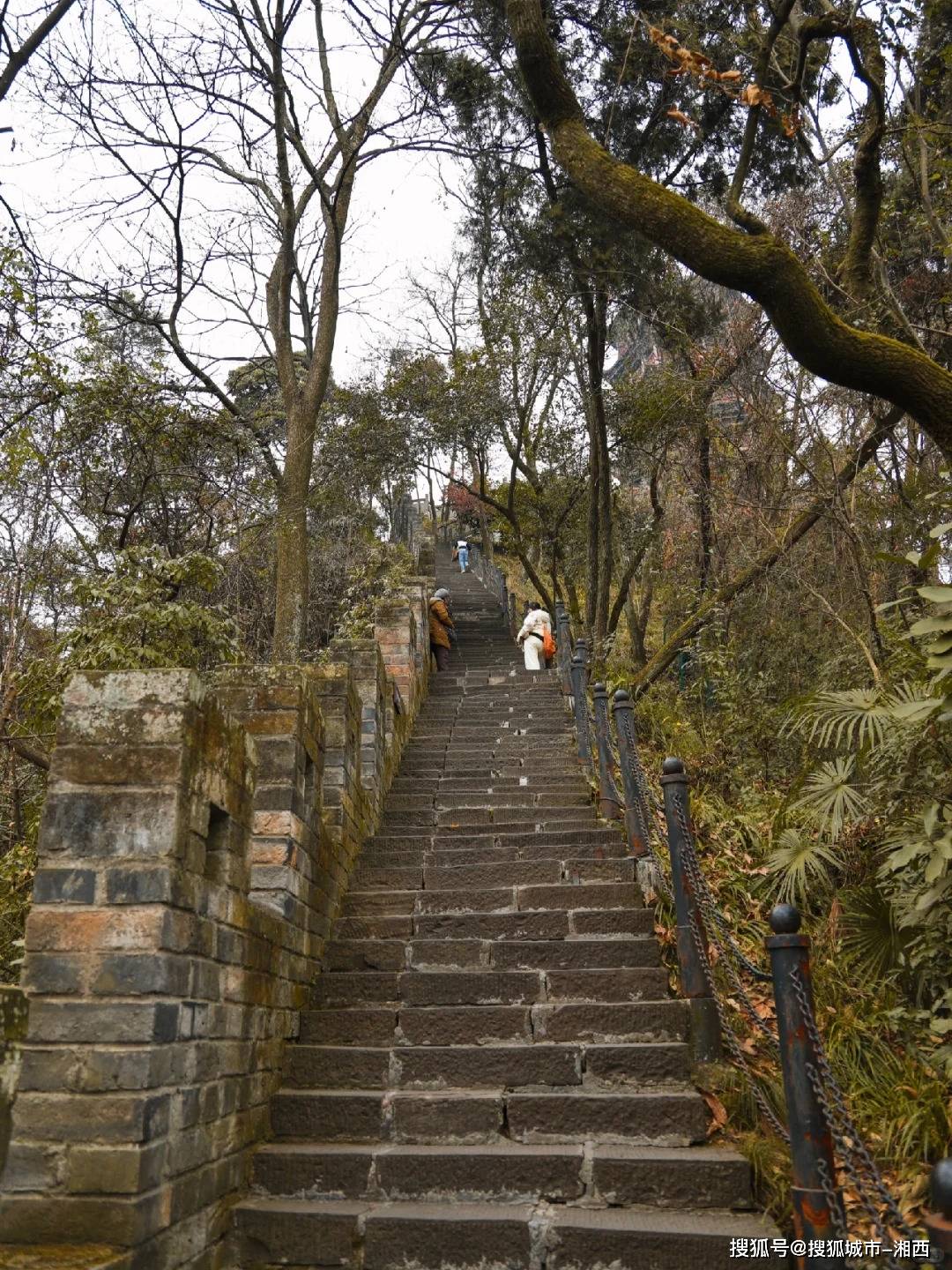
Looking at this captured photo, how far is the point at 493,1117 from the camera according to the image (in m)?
3.94

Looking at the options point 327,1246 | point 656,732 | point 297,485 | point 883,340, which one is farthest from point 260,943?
point 297,485

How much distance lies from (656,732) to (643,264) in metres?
5.72

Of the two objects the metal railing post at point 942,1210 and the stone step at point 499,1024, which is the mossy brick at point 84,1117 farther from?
the metal railing post at point 942,1210

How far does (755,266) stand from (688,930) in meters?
3.19

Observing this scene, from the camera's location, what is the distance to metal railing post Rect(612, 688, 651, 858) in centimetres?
562

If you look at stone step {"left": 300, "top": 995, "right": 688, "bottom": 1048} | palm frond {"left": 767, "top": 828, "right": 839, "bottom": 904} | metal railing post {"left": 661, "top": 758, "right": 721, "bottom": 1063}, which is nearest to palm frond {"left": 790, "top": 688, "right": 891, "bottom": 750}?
palm frond {"left": 767, "top": 828, "right": 839, "bottom": 904}

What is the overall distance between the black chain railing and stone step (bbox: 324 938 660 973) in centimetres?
46

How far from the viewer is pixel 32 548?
7.56m

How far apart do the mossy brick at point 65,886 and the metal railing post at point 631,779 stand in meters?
3.34

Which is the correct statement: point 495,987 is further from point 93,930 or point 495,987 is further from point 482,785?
point 482,785

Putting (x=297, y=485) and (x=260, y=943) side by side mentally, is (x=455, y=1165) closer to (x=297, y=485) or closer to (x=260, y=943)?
(x=260, y=943)

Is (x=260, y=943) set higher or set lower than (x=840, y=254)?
lower

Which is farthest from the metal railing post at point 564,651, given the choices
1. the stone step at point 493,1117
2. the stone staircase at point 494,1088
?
the stone step at point 493,1117

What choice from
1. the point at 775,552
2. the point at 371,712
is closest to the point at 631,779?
the point at 371,712
